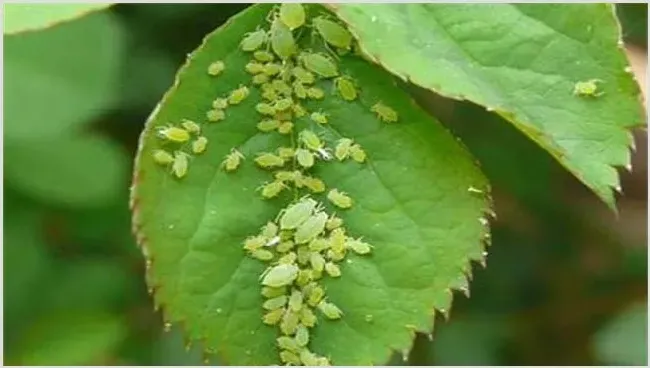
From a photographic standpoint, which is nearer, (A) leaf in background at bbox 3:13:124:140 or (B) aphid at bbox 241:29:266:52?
(B) aphid at bbox 241:29:266:52

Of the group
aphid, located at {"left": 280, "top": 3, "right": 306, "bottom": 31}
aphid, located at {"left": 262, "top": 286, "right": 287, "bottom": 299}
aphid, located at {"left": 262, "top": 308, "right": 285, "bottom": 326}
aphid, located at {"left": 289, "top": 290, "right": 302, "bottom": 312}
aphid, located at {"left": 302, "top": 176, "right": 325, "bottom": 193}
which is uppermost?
aphid, located at {"left": 280, "top": 3, "right": 306, "bottom": 31}

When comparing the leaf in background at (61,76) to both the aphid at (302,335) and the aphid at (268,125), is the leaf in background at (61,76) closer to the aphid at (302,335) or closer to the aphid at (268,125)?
the aphid at (268,125)

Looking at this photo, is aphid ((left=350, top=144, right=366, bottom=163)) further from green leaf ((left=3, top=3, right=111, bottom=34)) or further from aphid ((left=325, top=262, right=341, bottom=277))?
green leaf ((left=3, top=3, right=111, bottom=34))

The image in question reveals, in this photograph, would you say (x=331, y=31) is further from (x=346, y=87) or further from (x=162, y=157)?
(x=162, y=157)

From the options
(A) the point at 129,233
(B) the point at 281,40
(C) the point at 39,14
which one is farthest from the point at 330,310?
(A) the point at 129,233

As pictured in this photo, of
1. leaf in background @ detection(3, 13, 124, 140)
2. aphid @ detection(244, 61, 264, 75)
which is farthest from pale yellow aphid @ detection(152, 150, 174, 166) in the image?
leaf in background @ detection(3, 13, 124, 140)

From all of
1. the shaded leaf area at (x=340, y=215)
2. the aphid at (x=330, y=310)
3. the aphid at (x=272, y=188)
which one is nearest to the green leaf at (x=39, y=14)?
the shaded leaf area at (x=340, y=215)

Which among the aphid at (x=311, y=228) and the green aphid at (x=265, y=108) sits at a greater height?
the green aphid at (x=265, y=108)
